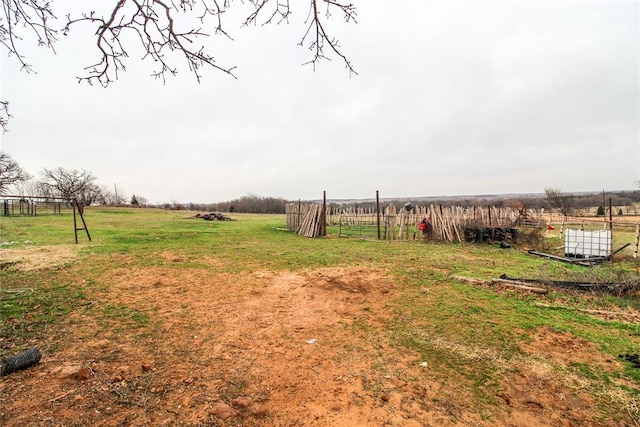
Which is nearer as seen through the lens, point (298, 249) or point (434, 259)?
point (434, 259)

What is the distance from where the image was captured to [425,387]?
9.15 ft

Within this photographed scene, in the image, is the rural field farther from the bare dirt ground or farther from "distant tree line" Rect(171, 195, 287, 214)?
"distant tree line" Rect(171, 195, 287, 214)

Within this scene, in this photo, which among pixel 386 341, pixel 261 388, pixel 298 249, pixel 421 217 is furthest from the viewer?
pixel 421 217

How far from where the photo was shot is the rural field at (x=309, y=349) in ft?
8.05

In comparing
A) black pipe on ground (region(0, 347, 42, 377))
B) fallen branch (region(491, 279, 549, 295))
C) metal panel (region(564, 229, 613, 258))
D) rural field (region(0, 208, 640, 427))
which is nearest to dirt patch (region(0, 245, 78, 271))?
rural field (region(0, 208, 640, 427))

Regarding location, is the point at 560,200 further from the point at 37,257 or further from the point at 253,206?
the point at 253,206

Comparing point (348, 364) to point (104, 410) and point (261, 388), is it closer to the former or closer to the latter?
point (261, 388)

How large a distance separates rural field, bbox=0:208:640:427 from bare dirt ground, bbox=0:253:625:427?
2cm

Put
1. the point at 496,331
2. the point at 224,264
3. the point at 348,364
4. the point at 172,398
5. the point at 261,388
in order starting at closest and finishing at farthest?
the point at 172,398
the point at 261,388
the point at 348,364
the point at 496,331
the point at 224,264

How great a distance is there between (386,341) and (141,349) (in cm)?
286

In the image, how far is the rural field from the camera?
246cm

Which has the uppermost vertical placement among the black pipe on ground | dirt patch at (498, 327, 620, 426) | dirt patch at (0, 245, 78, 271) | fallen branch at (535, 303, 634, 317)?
dirt patch at (0, 245, 78, 271)

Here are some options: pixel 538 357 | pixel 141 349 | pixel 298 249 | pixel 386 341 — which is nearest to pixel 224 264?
pixel 298 249

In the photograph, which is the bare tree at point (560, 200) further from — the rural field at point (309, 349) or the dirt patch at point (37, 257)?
the dirt patch at point (37, 257)
